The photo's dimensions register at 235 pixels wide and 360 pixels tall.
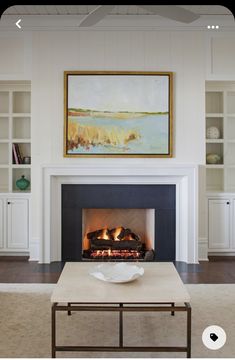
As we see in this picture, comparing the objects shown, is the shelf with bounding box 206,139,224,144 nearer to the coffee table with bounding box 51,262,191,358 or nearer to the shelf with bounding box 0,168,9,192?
the shelf with bounding box 0,168,9,192

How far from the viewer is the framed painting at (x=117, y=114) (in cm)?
504

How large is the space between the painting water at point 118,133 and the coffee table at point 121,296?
2113mm

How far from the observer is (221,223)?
533 centimetres

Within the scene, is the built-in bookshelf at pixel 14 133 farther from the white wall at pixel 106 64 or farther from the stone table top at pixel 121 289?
the stone table top at pixel 121 289

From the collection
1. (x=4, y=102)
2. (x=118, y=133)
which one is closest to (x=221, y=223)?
(x=118, y=133)

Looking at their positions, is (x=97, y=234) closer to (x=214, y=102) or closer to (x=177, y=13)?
(x=214, y=102)

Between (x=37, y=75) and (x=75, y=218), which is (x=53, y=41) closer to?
(x=37, y=75)

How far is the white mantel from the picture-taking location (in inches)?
197

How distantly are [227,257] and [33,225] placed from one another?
217cm

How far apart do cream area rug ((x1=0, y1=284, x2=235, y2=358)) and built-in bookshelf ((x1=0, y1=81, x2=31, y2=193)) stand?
1.97m

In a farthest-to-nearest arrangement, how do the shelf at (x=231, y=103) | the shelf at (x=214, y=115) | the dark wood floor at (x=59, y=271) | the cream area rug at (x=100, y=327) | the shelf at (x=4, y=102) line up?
the shelf at (x=231, y=103), the shelf at (x=4, y=102), the shelf at (x=214, y=115), the dark wood floor at (x=59, y=271), the cream area rug at (x=100, y=327)

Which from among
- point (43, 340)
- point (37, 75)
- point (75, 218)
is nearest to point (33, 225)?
point (75, 218)

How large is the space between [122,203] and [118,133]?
75 centimetres

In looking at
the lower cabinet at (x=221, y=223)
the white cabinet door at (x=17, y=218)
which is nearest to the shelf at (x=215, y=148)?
the lower cabinet at (x=221, y=223)
